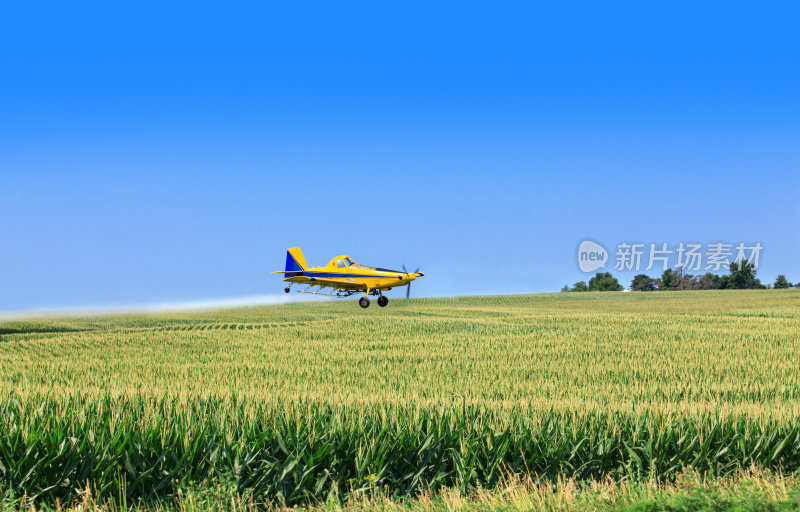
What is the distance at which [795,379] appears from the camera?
61.3ft

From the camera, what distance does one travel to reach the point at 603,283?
525 ft

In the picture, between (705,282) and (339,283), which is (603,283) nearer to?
(705,282)

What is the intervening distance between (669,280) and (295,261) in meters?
139

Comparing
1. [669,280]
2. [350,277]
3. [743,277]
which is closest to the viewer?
[350,277]

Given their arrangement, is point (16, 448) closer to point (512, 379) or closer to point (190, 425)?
point (190, 425)

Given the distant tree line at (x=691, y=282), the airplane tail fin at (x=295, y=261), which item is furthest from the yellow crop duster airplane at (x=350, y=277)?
the distant tree line at (x=691, y=282)

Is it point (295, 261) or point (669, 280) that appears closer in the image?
point (295, 261)

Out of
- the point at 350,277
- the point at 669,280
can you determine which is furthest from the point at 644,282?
the point at 350,277

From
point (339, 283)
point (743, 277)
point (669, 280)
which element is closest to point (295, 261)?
point (339, 283)

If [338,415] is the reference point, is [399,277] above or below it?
above

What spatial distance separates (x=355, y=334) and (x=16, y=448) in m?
25.7

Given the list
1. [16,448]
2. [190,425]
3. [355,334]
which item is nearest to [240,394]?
[190,425]

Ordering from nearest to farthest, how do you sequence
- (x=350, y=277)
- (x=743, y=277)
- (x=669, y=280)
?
1. (x=350, y=277)
2. (x=743, y=277)
3. (x=669, y=280)

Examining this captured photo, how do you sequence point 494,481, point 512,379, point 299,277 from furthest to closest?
point 299,277, point 512,379, point 494,481
